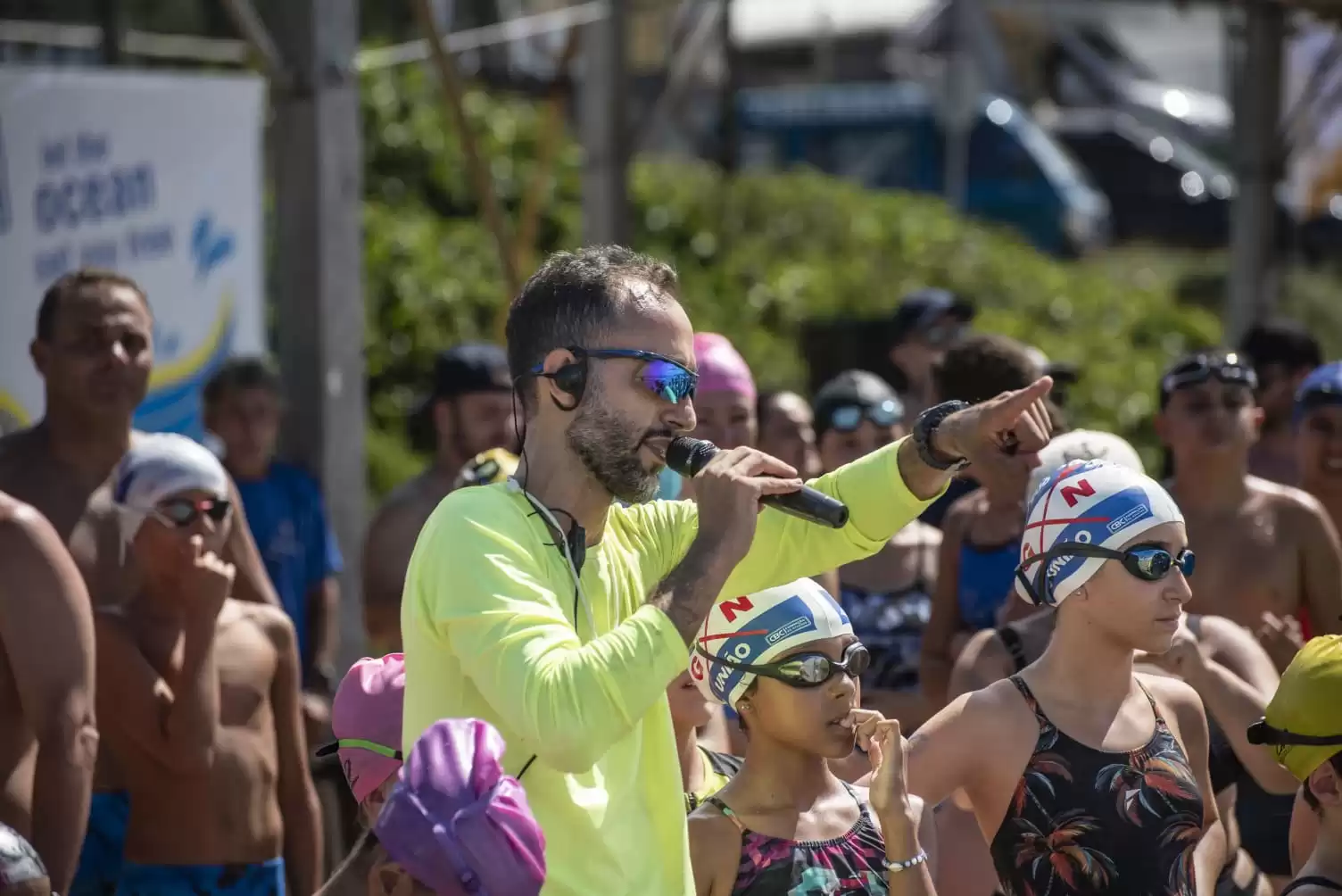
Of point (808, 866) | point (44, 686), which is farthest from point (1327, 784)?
point (44, 686)

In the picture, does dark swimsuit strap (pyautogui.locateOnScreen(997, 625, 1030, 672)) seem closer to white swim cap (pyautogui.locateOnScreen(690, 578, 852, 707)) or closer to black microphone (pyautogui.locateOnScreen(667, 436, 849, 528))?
white swim cap (pyautogui.locateOnScreen(690, 578, 852, 707))

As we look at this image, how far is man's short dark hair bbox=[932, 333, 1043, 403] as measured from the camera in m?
5.75

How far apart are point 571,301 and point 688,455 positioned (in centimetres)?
30

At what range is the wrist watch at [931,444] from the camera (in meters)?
3.22

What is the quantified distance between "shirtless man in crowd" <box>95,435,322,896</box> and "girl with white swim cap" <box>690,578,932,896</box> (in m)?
1.47

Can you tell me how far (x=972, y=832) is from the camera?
4609 mm

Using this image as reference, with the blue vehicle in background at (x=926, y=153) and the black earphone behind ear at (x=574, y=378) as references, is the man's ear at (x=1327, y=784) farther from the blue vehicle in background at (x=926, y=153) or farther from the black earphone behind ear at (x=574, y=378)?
the blue vehicle in background at (x=926, y=153)

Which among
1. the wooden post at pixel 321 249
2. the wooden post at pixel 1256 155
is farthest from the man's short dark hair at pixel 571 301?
the wooden post at pixel 1256 155

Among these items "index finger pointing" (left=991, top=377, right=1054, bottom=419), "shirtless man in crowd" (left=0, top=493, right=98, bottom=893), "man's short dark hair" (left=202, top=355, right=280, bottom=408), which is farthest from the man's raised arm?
"man's short dark hair" (left=202, top=355, right=280, bottom=408)

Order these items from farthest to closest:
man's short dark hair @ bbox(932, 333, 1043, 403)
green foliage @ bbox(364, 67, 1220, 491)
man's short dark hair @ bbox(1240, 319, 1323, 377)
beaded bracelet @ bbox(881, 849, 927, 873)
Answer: green foliage @ bbox(364, 67, 1220, 491)
man's short dark hair @ bbox(1240, 319, 1323, 377)
man's short dark hair @ bbox(932, 333, 1043, 403)
beaded bracelet @ bbox(881, 849, 927, 873)

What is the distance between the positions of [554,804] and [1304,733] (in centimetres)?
154

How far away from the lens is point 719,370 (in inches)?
229

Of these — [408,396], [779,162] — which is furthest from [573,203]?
[779,162]

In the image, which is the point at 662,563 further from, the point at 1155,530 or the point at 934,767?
the point at 1155,530
